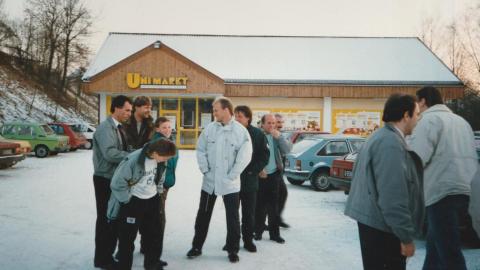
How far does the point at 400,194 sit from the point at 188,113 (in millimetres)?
25854

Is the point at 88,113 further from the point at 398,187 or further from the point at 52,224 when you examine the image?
the point at 398,187

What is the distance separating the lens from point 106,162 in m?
5.04

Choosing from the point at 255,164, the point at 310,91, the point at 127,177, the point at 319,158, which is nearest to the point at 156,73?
the point at 310,91

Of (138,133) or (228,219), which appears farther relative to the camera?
(228,219)

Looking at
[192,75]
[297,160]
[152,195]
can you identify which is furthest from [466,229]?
[192,75]

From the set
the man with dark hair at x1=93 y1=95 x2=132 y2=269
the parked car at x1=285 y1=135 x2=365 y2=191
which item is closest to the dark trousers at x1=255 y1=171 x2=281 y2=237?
the man with dark hair at x1=93 y1=95 x2=132 y2=269

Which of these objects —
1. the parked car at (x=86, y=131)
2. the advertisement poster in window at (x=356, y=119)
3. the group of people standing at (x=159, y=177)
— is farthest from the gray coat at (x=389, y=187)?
the advertisement poster in window at (x=356, y=119)

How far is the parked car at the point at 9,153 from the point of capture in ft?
46.7

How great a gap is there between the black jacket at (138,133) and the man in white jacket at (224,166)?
2.25 feet

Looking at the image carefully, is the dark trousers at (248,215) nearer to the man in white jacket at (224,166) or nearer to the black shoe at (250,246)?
the black shoe at (250,246)

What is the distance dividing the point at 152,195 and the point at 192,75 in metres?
23.2

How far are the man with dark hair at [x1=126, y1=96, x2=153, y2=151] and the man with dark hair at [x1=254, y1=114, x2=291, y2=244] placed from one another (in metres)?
1.91

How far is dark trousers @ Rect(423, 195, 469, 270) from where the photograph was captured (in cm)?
397

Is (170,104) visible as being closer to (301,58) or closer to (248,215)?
(301,58)
